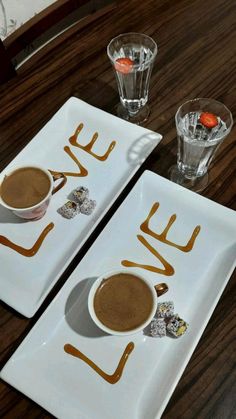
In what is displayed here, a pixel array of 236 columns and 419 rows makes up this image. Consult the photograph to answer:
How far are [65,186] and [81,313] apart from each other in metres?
0.39

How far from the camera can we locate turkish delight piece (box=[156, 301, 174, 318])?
87cm

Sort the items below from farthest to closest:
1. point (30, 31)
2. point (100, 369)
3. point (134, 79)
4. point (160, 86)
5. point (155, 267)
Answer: point (30, 31)
point (160, 86)
point (134, 79)
point (155, 267)
point (100, 369)

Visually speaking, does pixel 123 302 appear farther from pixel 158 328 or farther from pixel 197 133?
pixel 197 133

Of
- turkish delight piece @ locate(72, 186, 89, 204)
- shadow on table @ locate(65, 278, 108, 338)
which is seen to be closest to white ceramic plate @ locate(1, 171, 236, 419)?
shadow on table @ locate(65, 278, 108, 338)

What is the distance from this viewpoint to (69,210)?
1.05 meters

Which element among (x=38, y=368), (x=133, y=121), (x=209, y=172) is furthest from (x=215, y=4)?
(x=38, y=368)

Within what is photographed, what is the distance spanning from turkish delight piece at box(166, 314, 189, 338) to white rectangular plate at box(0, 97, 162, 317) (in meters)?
0.29

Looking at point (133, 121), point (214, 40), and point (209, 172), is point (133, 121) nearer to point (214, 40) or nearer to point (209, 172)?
point (209, 172)

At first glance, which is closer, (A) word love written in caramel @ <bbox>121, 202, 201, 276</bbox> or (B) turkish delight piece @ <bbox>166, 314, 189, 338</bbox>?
(B) turkish delight piece @ <bbox>166, 314, 189, 338</bbox>

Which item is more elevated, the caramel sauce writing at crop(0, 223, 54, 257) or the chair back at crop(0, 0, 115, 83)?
the chair back at crop(0, 0, 115, 83)

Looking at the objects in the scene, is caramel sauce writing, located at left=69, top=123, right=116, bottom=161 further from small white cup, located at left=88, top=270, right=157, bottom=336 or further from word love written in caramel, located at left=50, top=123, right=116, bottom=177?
small white cup, located at left=88, top=270, right=157, bottom=336

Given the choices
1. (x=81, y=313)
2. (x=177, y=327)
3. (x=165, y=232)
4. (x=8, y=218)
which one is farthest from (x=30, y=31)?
(x=177, y=327)

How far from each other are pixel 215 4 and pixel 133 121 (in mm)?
627

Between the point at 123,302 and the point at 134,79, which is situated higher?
the point at 134,79
